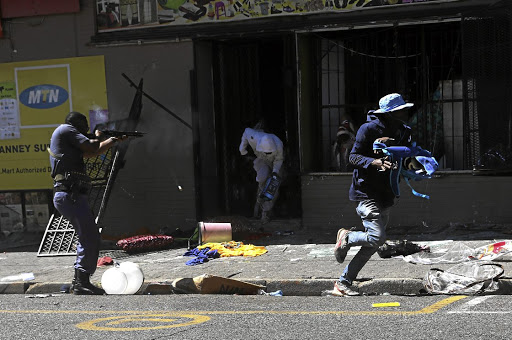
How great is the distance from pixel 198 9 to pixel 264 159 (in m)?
2.33

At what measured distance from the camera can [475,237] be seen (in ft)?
35.3

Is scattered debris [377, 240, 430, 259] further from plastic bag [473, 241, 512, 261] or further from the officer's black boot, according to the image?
the officer's black boot

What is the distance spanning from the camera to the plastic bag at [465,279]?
25.8ft

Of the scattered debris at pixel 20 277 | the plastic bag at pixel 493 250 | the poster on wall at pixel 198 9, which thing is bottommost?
the scattered debris at pixel 20 277

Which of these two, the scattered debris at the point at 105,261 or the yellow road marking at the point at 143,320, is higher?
the yellow road marking at the point at 143,320

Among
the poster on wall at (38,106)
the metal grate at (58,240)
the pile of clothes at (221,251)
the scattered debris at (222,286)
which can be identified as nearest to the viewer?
the scattered debris at (222,286)

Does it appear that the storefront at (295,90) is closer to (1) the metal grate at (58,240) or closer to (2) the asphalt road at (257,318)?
(1) the metal grate at (58,240)

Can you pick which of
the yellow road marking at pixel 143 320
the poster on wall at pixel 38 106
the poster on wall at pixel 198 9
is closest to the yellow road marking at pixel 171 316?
the yellow road marking at pixel 143 320

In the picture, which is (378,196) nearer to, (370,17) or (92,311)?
(92,311)

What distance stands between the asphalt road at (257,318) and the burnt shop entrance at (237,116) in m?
4.40

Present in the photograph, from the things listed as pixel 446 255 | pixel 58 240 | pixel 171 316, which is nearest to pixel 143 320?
pixel 171 316

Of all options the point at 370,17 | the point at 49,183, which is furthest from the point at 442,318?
the point at 49,183

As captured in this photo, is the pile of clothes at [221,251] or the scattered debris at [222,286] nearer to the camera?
the scattered debris at [222,286]

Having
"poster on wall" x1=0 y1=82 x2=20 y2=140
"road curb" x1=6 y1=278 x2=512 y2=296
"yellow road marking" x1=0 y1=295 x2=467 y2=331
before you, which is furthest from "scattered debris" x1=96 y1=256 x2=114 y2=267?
"poster on wall" x1=0 y1=82 x2=20 y2=140
